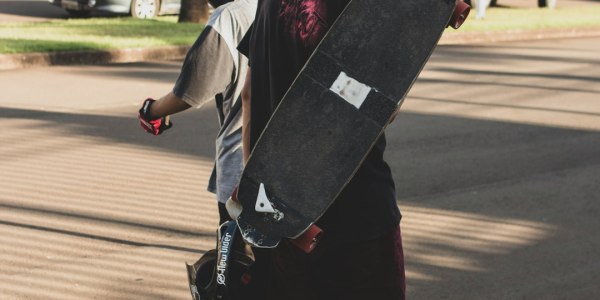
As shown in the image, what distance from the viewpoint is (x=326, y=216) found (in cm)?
266

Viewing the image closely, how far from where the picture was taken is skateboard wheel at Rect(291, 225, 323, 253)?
2.57m

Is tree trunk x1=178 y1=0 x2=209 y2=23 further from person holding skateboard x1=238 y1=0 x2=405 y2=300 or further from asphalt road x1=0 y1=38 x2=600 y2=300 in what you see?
person holding skateboard x1=238 y1=0 x2=405 y2=300

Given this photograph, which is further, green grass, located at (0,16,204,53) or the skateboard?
green grass, located at (0,16,204,53)

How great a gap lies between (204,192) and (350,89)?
16.0 feet

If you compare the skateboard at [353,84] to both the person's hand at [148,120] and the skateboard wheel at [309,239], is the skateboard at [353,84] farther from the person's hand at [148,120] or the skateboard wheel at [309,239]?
the person's hand at [148,120]

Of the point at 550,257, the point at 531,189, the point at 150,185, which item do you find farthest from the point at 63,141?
the point at 550,257

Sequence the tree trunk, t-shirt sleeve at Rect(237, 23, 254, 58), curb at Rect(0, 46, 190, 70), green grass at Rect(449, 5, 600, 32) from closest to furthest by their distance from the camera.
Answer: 1. t-shirt sleeve at Rect(237, 23, 254, 58)
2. curb at Rect(0, 46, 190, 70)
3. the tree trunk
4. green grass at Rect(449, 5, 600, 32)

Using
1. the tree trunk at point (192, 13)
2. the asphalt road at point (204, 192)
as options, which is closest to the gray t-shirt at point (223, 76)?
the asphalt road at point (204, 192)

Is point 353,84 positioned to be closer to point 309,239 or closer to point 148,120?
point 309,239

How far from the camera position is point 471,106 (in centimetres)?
1135

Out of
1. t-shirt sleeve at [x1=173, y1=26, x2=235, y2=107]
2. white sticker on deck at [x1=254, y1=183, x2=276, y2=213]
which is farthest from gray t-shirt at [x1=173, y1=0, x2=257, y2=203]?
white sticker on deck at [x1=254, y1=183, x2=276, y2=213]

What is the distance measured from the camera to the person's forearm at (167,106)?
3633 mm

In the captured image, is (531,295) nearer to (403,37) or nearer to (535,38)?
(403,37)

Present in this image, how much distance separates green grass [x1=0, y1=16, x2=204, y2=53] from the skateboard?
36.4 ft
